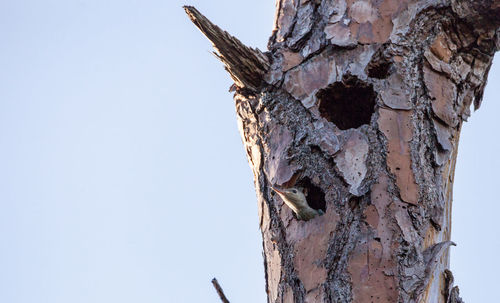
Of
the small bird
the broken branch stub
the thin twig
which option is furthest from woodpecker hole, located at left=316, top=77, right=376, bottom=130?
the thin twig

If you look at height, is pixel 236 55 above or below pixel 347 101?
above

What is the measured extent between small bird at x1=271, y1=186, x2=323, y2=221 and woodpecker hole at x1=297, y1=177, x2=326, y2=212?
5cm

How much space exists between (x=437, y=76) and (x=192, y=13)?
1070 millimetres

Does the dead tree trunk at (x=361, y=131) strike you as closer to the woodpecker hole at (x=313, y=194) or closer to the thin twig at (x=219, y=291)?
the woodpecker hole at (x=313, y=194)

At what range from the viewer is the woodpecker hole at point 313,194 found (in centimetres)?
255

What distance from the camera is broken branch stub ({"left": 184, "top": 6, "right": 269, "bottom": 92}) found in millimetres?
2662

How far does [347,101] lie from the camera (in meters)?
2.84

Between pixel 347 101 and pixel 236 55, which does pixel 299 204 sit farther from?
pixel 236 55

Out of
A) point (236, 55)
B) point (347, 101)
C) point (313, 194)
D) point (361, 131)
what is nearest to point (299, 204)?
point (313, 194)

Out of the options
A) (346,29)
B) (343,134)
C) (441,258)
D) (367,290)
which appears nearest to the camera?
(367,290)

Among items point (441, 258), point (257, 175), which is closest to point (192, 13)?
point (257, 175)

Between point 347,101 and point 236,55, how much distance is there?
1.75ft

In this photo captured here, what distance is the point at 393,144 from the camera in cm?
252

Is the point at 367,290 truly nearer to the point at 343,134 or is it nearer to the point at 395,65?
the point at 343,134
